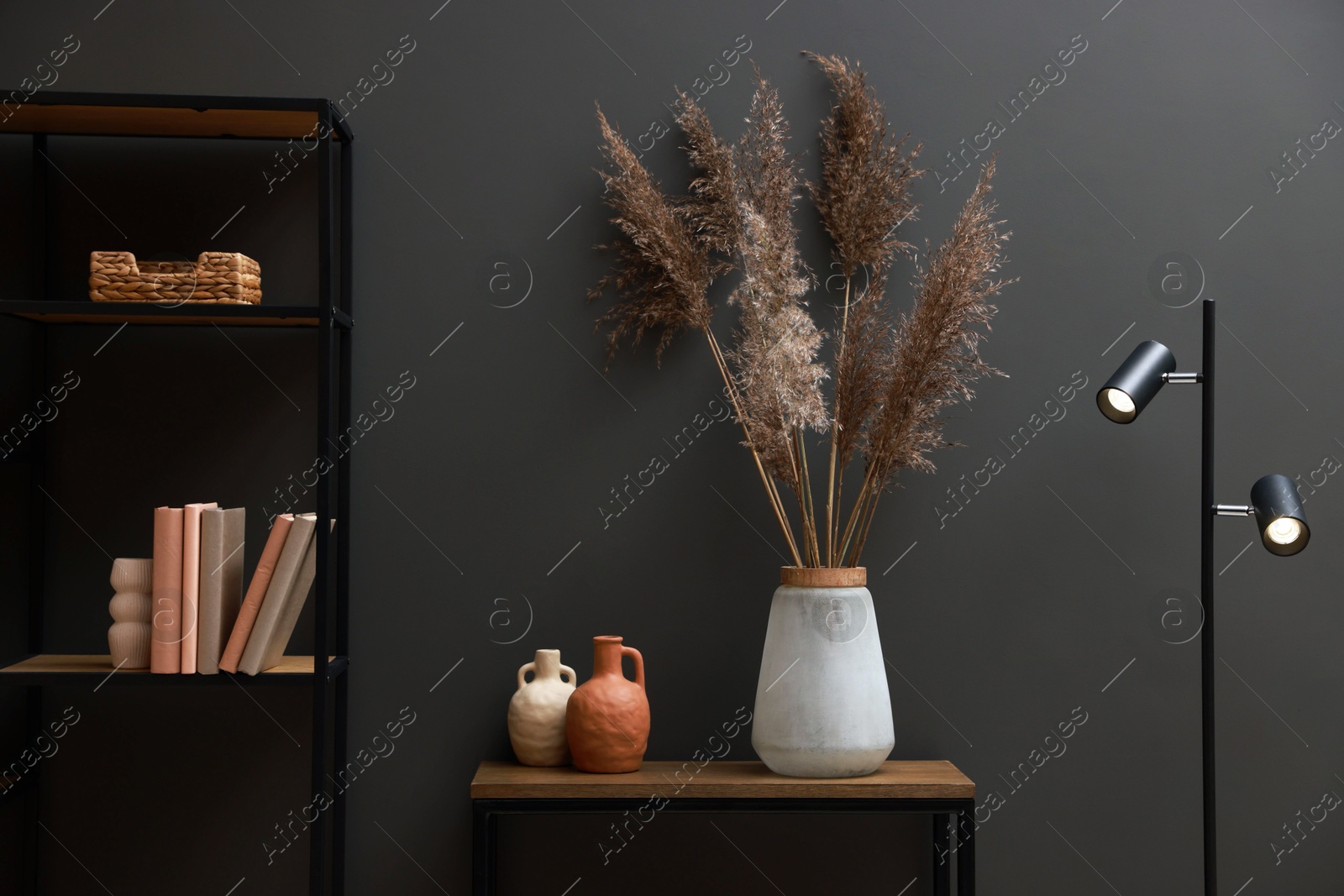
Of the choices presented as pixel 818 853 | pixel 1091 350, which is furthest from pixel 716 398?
pixel 818 853

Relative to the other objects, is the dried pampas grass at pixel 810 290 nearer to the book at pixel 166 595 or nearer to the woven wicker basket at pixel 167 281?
the woven wicker basket at pixel 167 281

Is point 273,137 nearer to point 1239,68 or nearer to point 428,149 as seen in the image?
point 428,149

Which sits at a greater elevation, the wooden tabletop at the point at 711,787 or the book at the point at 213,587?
the book at the point at 213,587

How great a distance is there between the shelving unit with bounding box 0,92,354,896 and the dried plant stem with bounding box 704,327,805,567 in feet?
2.49

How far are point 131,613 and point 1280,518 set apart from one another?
201 cm

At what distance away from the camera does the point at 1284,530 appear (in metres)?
1.64

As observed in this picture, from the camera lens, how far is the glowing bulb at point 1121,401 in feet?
5.62

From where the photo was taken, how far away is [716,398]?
2.14 metres

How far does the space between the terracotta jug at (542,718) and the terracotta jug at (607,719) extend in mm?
44

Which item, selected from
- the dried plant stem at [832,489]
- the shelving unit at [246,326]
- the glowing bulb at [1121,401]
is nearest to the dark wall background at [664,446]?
the shelving unit at [246,326]

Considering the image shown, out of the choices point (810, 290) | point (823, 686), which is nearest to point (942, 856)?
point (823, 686)

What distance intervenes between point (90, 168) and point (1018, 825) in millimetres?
2409

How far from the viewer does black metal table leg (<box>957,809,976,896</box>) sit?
5.97ft

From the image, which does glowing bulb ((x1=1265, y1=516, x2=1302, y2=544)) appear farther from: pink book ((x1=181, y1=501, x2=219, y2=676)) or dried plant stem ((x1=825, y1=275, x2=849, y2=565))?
pink book ((x1=181, y1=501, x2=219, y2=676))
